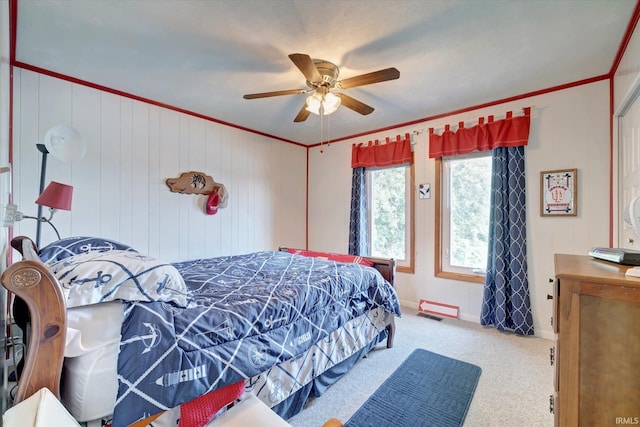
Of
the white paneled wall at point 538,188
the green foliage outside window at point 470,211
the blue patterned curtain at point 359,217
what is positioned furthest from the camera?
the blue patterned curtain at point 359,217

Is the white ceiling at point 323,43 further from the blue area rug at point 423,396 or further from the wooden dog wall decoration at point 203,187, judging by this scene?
the blue area rug at point 423,396

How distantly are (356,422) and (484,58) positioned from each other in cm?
277

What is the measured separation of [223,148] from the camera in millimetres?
3611

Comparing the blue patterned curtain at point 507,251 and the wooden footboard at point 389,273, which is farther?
the blue patterned curtain at point 507,251

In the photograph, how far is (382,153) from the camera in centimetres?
383

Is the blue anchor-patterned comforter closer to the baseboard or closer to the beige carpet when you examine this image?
the beige carpet

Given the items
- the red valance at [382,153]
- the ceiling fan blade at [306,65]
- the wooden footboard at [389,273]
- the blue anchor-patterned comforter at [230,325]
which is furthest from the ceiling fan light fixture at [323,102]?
the red valance at [382,153]

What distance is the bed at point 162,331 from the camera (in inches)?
33.5

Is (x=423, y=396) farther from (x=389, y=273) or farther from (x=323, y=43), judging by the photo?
(x=323, y=43)

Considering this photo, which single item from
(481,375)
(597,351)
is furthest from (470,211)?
(597,351)

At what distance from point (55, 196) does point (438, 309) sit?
3789 mm

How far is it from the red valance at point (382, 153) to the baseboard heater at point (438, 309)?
6.08 ft

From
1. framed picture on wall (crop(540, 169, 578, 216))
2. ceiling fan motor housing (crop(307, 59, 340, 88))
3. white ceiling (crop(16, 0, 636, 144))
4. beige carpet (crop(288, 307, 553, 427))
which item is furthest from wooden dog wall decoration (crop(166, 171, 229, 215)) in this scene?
framed picture on wall (crop(540, 169, 578, 216))

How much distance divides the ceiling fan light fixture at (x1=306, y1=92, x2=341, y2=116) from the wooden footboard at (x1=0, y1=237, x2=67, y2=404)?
1.96 meters
